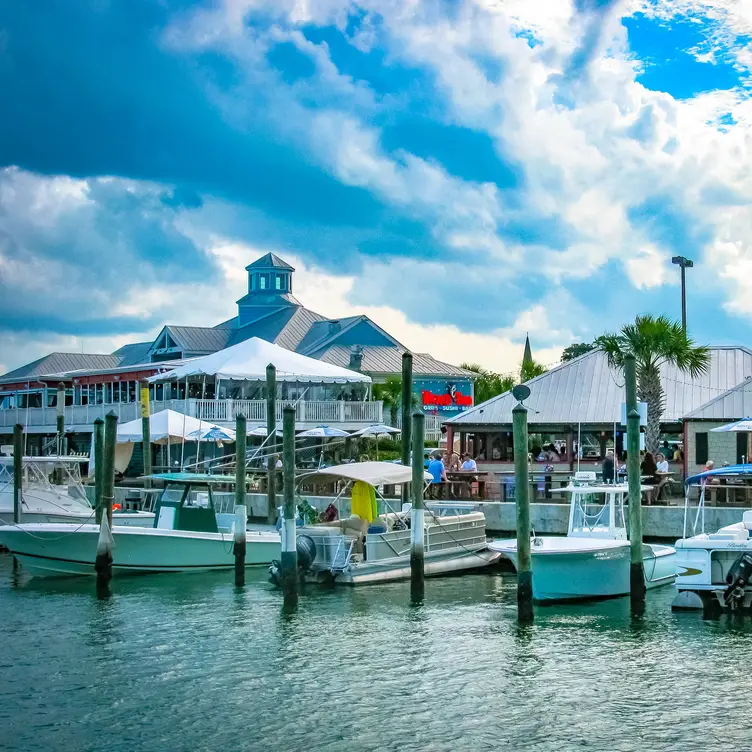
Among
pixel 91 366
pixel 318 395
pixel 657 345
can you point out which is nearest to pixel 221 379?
pixel 318 395

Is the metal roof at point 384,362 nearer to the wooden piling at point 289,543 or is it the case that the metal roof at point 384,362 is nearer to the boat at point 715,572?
the wooden piling at point 289,543

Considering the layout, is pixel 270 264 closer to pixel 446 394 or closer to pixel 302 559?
pixel 446 394

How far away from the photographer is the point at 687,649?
19797 mm

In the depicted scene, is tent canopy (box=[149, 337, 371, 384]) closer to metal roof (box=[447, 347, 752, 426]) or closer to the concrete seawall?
metal roof (box=[447, 347, 752, 426])

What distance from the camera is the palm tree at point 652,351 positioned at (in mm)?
39031

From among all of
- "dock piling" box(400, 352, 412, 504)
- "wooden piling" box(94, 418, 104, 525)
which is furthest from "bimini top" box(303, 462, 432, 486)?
"wooden piling" box(94, 418, 104, 525)

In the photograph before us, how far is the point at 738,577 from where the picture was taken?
869 inches

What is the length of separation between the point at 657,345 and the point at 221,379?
21.7 meters

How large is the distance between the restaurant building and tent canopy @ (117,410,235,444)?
6137 mm

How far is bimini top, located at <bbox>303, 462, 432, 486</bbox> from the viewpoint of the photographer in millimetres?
26875

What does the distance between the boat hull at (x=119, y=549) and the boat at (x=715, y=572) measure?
36.9 ft

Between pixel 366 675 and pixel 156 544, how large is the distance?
11.9 meters

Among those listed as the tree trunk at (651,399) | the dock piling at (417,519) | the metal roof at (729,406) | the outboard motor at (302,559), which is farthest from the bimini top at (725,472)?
the tree trunk at (651,399)

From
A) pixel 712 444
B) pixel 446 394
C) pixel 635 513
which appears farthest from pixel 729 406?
pixel 446 394
